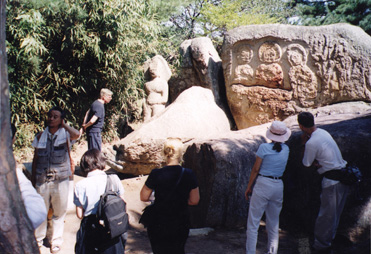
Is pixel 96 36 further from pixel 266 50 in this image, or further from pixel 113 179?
pixel 113 179

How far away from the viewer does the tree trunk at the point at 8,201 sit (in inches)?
49.8

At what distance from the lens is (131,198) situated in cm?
552

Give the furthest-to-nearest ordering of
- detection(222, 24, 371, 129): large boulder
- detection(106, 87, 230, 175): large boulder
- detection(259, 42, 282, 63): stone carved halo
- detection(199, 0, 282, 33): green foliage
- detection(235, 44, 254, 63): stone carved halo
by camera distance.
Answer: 1. detection(199, 0, 282, 33): green foliage
2. detection(235, 44, 254, 63): stone carved halo
3. detection(259, 42, 282, 63): stone carved halo
4. detection(222, 24, 371, 129): large boulder
5. detection(106, 87, 230, 175): large boulder

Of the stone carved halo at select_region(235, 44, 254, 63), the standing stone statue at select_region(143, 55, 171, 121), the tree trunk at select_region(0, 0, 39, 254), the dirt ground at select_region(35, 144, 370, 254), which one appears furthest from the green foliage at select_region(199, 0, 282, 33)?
the tree trunk at select_region(0, 0, 39, 254)

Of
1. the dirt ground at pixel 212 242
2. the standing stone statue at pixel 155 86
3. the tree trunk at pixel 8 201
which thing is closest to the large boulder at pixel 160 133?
the dirt ground at pixel 212 242

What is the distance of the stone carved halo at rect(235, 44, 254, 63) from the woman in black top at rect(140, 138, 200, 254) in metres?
6.45

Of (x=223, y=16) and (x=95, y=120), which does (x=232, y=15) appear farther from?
(x=95, y=120)

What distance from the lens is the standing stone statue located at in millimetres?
Answer: 9425

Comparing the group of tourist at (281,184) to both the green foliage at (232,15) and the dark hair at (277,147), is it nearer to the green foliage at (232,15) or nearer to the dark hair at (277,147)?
the dark hair at (277,147)

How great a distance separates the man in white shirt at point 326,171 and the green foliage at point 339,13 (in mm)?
11755

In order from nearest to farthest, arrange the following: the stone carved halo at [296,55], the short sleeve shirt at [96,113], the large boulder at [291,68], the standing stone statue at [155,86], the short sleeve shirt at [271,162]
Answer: the short sleeve shirt at [271,162] → the short sleeve shirt at [96,113] → the large boulder at [291,68] → the stone carved halo at [296,55] → the standing stone statue at [155,86]

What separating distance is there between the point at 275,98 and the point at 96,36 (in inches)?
167

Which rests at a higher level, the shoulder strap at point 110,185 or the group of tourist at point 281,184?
the shoulder strap at point 110,185

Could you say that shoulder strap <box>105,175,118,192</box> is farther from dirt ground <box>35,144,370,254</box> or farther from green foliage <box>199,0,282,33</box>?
green foliage <box>199,0,282,33</box>
